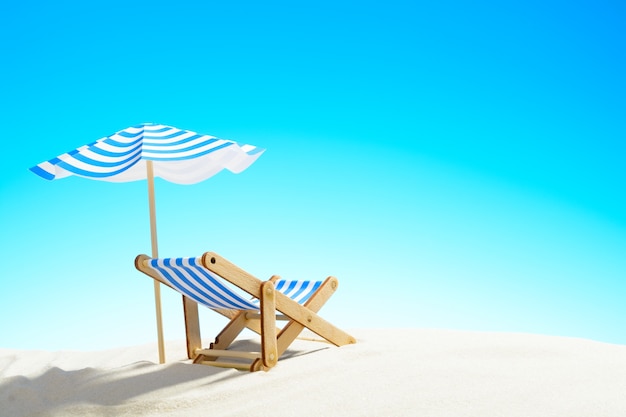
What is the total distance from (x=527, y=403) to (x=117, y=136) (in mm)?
3557

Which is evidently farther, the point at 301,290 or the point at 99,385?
the point at 301,290

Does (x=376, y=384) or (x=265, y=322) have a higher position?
(x=265, y=322)

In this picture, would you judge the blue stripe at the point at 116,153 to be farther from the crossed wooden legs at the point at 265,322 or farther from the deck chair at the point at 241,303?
the crossed wooden legs at the point at 265,322

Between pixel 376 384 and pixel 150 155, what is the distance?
222 centimetres

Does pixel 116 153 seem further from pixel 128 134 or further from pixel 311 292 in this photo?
pixel 311 292

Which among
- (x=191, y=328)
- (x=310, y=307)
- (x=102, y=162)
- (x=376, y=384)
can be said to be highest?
(x=102, y=162)

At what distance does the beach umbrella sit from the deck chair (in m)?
0.41

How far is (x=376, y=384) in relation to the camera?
12.0 ft

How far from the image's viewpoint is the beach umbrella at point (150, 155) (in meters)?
4.81

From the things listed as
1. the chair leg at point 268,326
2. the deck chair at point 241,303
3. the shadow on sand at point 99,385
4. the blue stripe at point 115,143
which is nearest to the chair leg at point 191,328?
the deck chair at point 241,303

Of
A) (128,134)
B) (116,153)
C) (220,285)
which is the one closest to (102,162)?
(116,153)

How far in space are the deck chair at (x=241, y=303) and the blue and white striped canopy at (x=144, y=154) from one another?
69cm

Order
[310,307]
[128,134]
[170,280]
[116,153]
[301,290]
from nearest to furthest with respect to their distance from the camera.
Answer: [170,280] < [310,307] < [116,153] < [301,290] < [128,134]

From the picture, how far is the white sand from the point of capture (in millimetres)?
3281
